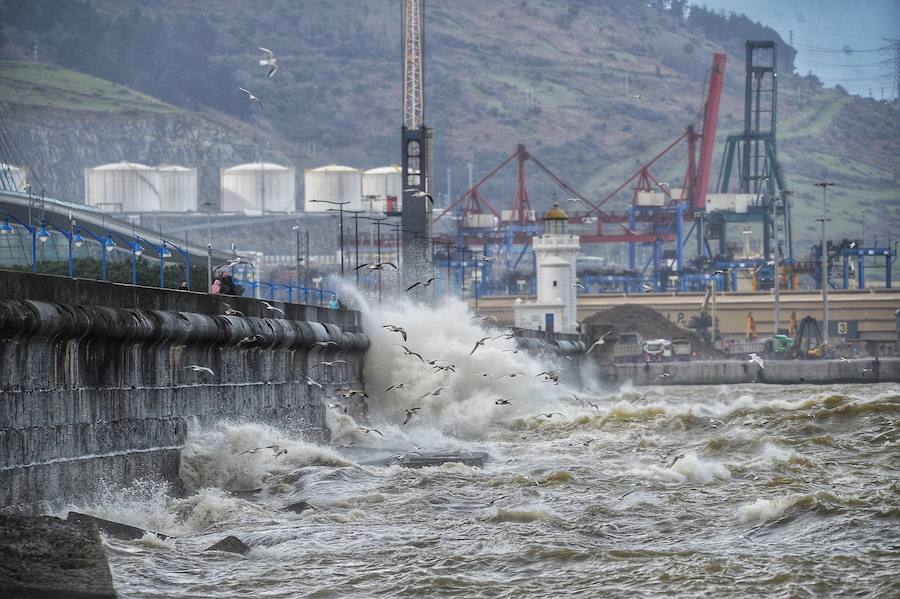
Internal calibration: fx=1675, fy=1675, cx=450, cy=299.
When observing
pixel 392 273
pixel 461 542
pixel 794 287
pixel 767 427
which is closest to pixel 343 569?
pixel 461 542

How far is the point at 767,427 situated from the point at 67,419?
17317 millimetres

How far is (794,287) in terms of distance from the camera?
138 metres

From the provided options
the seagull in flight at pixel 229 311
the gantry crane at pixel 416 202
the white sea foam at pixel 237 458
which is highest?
the gantry crane at pixel 416 202

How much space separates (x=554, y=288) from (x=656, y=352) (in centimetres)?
1702

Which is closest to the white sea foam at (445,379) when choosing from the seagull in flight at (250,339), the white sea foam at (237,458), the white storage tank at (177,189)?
the seagull in flight at (250,339)

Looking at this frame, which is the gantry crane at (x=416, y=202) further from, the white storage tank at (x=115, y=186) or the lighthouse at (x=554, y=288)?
the white storage tank at (x=115, y=186)

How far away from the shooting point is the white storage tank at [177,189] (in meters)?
192

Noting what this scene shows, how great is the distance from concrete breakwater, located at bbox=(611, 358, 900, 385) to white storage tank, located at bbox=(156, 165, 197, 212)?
114 metres

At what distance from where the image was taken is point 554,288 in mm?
82875

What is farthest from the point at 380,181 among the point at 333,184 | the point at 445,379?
the point at 445,379

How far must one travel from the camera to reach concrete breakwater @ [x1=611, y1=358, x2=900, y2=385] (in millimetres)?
Result: 82688

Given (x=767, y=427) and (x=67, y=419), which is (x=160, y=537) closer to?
(x=67, y=419)

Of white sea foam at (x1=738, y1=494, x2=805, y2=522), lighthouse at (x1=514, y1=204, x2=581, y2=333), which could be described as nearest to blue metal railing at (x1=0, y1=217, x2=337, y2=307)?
white sea foam at (x1=738, y1=494, x2=805, y2=522)

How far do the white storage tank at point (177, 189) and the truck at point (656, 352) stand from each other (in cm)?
10070
